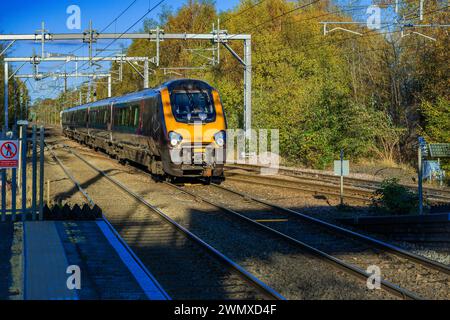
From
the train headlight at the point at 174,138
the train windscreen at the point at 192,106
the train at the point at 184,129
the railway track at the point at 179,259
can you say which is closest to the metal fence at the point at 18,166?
the railway track at the point at 179,259

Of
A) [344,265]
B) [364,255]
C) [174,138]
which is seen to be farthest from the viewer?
[174,138]

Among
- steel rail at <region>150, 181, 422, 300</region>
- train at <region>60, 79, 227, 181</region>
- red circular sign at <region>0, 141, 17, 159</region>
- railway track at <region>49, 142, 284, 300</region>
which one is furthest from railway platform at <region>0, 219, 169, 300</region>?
train at <region>60, 79, 227, 181</region>

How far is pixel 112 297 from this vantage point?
6688 millimetres

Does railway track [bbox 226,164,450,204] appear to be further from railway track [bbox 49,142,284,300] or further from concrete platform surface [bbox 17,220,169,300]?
concrete platform surface [bbox 17,220,169,300]

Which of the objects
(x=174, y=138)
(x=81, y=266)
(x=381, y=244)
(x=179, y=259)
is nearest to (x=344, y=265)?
(x=381, y=244)

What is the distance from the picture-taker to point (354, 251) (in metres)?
9.76

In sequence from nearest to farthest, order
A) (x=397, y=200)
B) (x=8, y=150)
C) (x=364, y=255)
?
(x=364, y=255) → (x=8, y=150) → (x=397, y=200)

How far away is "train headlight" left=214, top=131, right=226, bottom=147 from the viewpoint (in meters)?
18.2

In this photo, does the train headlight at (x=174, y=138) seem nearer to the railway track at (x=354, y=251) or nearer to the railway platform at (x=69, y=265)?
the railway track at (x=354, y=251)

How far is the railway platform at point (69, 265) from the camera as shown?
6758 millimetres

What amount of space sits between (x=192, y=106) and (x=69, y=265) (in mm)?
10821

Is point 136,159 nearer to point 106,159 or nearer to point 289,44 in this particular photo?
point 106,159

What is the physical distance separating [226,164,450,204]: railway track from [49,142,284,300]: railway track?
5341 mm

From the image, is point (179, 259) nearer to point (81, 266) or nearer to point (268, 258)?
point (268, 258)
